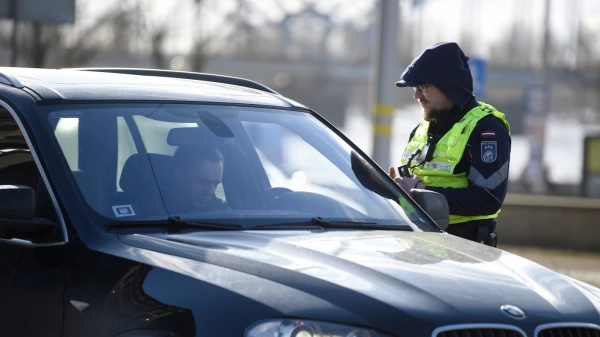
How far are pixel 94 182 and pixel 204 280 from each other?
814 mm

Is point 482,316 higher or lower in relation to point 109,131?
lower

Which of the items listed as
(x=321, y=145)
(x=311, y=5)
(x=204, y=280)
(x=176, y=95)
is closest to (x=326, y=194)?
(x=321, y=145)

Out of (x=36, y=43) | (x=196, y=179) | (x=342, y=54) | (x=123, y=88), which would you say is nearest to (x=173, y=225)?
(x=196, y=179)

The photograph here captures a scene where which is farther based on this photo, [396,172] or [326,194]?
[396,172]

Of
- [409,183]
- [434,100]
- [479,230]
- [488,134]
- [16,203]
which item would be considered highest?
[434,100]

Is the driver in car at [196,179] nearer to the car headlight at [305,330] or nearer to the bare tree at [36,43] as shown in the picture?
the car headlight at [305,330]

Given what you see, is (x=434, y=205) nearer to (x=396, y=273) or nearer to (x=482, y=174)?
(x=482, y=174)

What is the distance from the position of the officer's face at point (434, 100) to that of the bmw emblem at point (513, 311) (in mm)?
2409

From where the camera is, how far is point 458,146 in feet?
18.8

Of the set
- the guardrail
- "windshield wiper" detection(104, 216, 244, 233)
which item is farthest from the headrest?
the guardrail

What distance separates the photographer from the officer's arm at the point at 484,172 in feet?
18.6

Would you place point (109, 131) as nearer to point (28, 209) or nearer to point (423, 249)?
point (28, 209)

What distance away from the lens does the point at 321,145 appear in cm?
503

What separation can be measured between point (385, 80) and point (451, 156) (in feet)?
23.0
